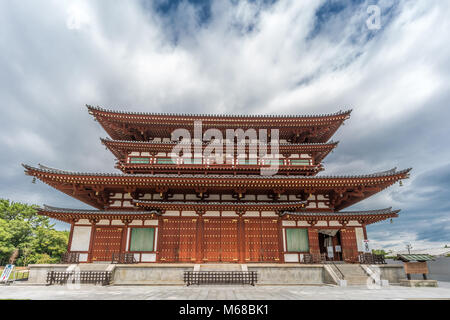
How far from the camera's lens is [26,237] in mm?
38875

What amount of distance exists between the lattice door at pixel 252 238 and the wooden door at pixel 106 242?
9.10 meters

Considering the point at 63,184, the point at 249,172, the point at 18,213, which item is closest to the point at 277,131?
the point at 249,172

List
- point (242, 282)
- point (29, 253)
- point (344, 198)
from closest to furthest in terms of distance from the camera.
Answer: point (242, 282) < point (344, 198) < point (29, 253)

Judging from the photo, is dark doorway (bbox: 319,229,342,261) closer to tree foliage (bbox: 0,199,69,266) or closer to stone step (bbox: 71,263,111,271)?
stone step (bbox: 71,263,111,271)

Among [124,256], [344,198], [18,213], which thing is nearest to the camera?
[124,256]

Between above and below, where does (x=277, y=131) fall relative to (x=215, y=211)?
above

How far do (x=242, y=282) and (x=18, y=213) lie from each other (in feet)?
160

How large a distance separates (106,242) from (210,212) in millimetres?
7664

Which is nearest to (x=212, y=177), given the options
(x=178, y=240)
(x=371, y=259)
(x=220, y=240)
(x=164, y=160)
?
(x=220, y=240)

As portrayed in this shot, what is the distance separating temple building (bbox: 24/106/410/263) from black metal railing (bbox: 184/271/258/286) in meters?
2.36

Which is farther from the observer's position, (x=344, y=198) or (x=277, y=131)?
(x=277, y=131)

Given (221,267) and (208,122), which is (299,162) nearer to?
(208,122)

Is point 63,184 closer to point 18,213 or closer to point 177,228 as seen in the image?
point 177,228

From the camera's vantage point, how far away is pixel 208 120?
2055 centimetres
